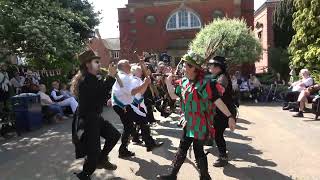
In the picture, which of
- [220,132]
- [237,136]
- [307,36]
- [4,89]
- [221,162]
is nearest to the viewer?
[221,162]

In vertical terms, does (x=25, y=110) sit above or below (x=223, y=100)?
below

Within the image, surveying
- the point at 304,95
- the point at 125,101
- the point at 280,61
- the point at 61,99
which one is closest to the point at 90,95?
the point at 125,101

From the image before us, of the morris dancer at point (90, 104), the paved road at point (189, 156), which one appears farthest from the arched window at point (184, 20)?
the morris dancer at point (90, 104)

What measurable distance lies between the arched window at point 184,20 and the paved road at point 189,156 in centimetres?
2922

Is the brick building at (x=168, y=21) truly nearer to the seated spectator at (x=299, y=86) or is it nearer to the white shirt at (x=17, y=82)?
the white shirt at (x=17, y=82)

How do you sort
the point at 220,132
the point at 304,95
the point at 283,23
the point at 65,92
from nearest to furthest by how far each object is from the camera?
1. the point at 220,132
2. the point at 304,95
3. the point at 65,92
4. the point at 283,23

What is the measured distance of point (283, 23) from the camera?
1340 inches

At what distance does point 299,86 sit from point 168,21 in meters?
26.6

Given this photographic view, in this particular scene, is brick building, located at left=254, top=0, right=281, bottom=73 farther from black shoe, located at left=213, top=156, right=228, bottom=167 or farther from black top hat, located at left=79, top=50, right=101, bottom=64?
black top hat, located at left=79, top=50, right=101, bottom=64

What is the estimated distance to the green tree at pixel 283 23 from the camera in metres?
33.4

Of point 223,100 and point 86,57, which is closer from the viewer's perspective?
point 86,57

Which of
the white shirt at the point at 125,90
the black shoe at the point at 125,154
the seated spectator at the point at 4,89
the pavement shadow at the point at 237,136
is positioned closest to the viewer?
the white shirt at the point at 125,90

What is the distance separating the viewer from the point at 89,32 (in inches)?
1201

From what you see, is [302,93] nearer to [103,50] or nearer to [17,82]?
[103,50]
